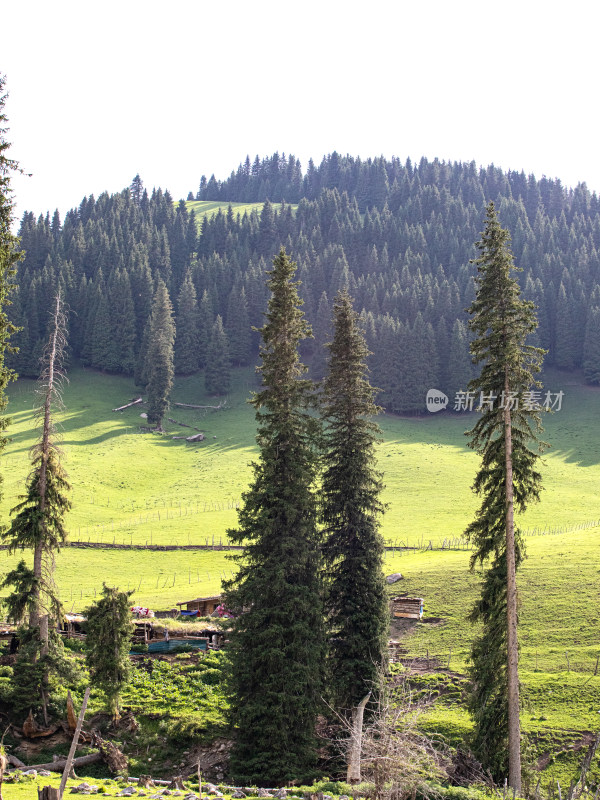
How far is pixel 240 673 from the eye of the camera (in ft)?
83.4

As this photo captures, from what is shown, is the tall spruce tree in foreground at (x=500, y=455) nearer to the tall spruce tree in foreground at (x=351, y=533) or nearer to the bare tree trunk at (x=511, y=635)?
the bare tree trunk at (x=511, y=635)

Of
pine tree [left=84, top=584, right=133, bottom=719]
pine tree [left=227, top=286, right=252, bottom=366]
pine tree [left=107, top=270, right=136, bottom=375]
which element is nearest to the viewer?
pine tree [left=84, top=584, right=133, bottom=719]

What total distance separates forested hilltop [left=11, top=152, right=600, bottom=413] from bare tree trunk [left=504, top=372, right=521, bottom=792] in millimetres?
91978

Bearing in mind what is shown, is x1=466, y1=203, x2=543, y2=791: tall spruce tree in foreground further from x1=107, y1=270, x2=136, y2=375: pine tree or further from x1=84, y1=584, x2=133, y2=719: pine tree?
x1=107, y1=270, x2=136, y2=375: pine tree

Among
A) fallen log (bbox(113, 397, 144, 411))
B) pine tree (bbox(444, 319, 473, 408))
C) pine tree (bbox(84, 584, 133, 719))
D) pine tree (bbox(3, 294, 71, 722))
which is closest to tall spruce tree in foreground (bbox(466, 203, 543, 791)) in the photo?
pine tree (bbox(84, 584, 133, 719))

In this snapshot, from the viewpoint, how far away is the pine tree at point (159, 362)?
108m

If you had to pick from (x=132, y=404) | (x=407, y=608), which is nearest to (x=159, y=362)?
(x=132, y=404)

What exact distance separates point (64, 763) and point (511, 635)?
16062 mm

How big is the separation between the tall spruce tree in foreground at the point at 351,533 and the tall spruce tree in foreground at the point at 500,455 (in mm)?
5329

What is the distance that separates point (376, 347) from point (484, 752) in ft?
330

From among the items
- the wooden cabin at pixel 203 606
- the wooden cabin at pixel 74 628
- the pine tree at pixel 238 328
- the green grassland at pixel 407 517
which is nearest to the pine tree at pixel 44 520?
the green grassland at pixel 407 517

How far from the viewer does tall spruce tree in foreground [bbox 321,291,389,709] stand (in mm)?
27828

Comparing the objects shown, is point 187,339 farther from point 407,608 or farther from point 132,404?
point 407,608

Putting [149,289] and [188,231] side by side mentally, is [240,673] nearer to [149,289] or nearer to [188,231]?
[149,289]
